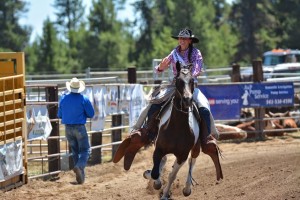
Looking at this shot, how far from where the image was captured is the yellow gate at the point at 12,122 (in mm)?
11852

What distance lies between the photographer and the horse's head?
993 cm

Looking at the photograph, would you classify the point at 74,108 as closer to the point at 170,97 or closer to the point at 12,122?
the point at 12,122

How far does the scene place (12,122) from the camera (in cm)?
1227

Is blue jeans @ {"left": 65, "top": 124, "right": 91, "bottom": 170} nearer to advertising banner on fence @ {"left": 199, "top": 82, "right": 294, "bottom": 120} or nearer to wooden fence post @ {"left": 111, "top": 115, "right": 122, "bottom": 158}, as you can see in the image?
wooden fence post @ {"left": 111, "top": 115, "right": 122, "bottom": 158}

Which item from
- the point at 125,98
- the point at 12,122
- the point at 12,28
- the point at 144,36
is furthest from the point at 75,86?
the point at 144,36

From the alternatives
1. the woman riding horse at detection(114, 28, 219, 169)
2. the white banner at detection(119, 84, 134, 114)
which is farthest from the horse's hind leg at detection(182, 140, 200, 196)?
the white banner at detection(119, 84, 134, 114)

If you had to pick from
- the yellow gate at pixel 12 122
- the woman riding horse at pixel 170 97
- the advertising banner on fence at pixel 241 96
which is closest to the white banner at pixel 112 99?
the yellow gate at pixel 12 122

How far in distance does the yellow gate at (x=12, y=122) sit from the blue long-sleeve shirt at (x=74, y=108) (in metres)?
0.89

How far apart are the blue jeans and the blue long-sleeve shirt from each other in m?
0.16

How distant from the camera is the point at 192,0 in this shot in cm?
6850

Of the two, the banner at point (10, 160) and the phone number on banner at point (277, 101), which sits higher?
the phone number on banner at point (277, 101)

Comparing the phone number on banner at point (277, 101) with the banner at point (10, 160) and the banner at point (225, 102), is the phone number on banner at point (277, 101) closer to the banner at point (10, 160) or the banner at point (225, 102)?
the banner at point (225, 102)

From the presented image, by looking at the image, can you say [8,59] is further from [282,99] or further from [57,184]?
[282,99]

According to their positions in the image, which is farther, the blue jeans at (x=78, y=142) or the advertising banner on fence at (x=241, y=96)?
the advertising banner on fence at (x=241, y=96)
